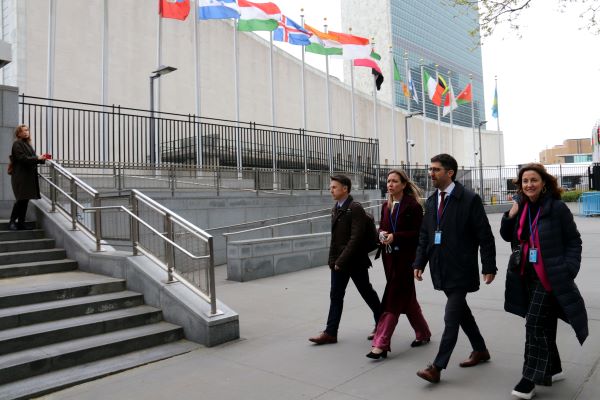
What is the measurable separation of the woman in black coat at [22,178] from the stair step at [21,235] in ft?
0.48

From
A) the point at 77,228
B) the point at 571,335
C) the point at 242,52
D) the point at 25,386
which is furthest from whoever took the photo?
the point at 242,52

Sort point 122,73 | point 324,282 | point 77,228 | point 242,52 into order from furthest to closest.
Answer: point 242,52
point 122,73
point 324,282
point 77,228

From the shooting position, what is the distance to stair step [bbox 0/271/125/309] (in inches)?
210

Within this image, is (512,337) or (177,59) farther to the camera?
(177,59)

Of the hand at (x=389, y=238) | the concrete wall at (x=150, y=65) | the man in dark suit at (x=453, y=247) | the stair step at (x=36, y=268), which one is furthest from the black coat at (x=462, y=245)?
the concrete wall at (x=150, y=65)

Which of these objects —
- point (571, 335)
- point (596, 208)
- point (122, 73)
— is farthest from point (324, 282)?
point (122, 73)

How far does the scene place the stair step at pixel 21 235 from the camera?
726 cm

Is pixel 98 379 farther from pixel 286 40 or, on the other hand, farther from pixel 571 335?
pixel 286 40

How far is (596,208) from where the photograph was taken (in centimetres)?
2089

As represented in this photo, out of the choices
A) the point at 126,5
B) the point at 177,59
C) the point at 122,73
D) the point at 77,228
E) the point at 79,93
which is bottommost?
the point at 77,228

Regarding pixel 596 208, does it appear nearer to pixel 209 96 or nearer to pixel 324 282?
pixel 324 282

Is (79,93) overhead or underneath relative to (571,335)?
overhead

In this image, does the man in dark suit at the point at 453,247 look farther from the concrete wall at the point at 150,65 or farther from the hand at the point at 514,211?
the concrete wall at the point at 150,65

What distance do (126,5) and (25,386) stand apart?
23.8 meters
